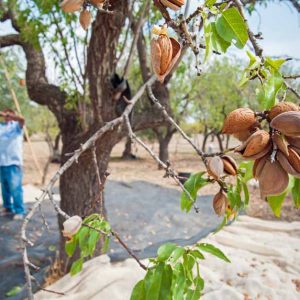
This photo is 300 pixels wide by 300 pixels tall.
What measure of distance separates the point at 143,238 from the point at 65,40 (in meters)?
3.19

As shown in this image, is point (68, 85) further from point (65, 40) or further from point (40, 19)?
point (40, 19)

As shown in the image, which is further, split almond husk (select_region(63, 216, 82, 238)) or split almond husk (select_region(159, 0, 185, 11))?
split almond husk (select_region(63, 216, 82, 238))

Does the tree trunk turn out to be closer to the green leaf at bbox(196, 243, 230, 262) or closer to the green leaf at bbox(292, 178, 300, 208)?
the green leaf at bbox(196, 243, 230, 262)

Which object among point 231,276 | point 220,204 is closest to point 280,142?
point 220,204

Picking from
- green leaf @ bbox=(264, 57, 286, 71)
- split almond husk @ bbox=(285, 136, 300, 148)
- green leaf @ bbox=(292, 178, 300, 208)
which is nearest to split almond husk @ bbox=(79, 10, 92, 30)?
green leaf @ bbox=(264, 57, 286, 71)

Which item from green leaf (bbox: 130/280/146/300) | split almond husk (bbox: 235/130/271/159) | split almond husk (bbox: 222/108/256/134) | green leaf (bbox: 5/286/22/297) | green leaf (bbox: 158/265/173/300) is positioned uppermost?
split almond husk (bbox: 222/108/256/134)

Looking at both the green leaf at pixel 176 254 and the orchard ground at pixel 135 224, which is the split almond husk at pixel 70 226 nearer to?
the green leaf at pixel 176 254

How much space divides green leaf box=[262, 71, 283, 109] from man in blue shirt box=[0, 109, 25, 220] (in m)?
5.22

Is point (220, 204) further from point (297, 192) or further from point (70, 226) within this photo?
point (70, 226)

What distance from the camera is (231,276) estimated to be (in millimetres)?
3230

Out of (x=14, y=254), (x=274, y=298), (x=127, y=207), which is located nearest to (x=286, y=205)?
(x=127, y=207)

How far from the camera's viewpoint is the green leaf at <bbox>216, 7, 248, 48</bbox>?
2.33 feet

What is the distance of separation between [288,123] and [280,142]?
36 mm

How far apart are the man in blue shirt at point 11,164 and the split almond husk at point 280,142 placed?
5389mm
